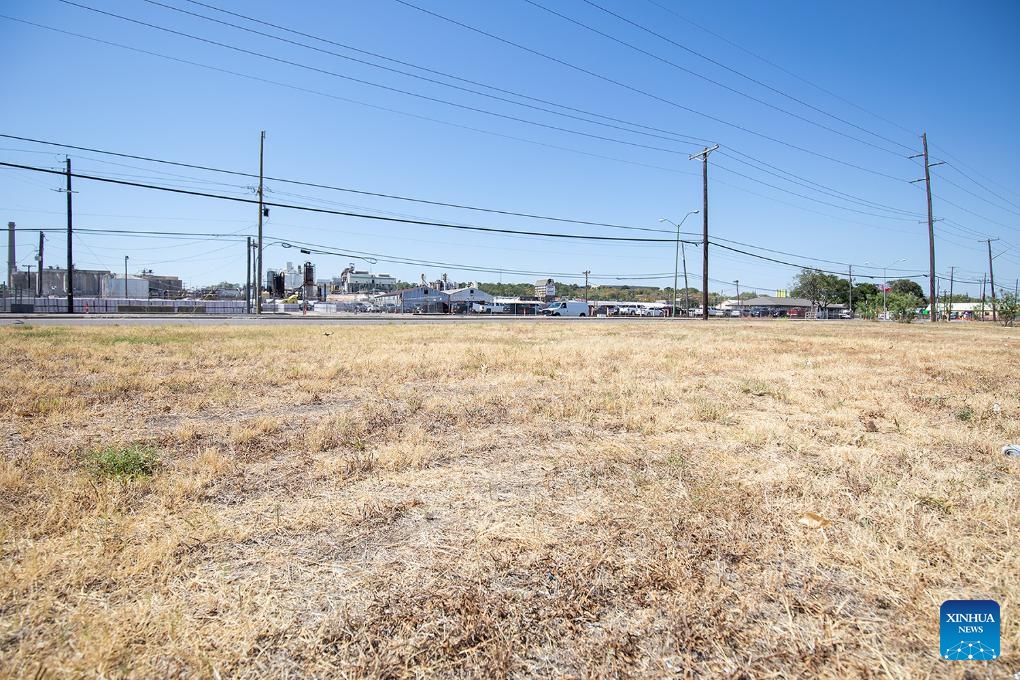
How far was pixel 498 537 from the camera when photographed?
3246mm

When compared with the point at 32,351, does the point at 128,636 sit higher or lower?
lower

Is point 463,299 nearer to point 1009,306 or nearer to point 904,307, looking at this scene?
point 904,307

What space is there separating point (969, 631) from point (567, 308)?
83.8m

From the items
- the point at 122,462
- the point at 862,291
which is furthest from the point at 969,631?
the point at 862,291

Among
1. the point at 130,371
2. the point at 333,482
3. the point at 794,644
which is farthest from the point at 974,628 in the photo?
the point at 130,371

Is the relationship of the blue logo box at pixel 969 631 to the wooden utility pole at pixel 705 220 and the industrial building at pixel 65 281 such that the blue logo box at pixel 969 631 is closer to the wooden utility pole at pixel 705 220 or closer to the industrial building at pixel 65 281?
the wooden utility pole at pixel 705 220

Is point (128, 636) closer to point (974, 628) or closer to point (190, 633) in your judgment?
point (190, 633)

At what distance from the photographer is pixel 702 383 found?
982cm

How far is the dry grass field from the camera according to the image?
221 cm

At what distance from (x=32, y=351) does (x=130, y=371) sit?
4.65 m

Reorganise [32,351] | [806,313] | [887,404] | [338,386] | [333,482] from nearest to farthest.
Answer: [333,482]
[887,404]
[338,386]
[32,351]
[806,313]

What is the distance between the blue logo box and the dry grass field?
5 cm

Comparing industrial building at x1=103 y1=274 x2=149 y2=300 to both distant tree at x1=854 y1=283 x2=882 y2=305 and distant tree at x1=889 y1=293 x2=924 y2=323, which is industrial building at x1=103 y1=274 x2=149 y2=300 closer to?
distant tree at x1=889 y1=293 x2=924 y2=323

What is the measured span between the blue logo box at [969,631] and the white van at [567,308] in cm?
8056
